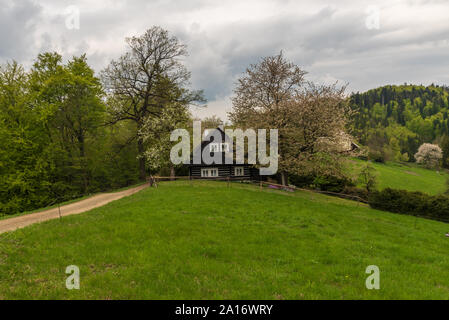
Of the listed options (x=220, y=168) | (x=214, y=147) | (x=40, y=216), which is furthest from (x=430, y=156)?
(x=40, y=216)

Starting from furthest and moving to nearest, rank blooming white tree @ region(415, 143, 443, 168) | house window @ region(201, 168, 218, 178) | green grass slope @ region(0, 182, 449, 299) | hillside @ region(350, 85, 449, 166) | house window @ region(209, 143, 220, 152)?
hillside @ region(350, 85, 449, 166)
blooming white tree @ region(415, 143, 443, 168)
house window @ region(201, 168, 218, 178)
house window @ region(209, 143, 220, 152)
green grass slope @ region(0, 182, 449, 299)

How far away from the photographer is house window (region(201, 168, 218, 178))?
36.7 m

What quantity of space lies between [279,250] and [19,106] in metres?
34.2

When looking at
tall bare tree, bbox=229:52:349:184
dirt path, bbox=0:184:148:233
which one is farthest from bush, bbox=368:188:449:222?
dirt path, bbox=0:184:148:233

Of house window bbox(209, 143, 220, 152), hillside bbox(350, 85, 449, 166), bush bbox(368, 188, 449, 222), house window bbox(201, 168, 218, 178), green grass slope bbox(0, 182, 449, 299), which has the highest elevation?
hillside bbox(350, 85, 449, 166)

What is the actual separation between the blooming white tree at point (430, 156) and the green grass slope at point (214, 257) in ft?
327

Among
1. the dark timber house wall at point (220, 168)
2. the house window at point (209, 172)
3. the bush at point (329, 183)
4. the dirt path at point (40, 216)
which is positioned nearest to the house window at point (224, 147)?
the dark timber house wall at point (220, 168)

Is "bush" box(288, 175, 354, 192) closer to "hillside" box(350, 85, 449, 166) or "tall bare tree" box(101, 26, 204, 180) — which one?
"tall bare tree" box(101, 26, 204, 180)

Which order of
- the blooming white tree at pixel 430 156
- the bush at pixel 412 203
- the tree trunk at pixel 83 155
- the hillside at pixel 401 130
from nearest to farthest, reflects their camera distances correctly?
1. the bush at pixel 412 203
2. the tree trunk at pixel 83 155
3. the blooming white tree at pixel 430 156
4. the hillside at pixel 401 130

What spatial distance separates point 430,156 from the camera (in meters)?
94.4

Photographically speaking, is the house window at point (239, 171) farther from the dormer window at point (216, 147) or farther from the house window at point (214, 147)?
the house window at point (214, 147)

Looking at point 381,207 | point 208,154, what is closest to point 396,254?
point 381,207

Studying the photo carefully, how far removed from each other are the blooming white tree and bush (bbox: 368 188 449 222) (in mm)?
88233

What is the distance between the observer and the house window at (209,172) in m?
36.7
